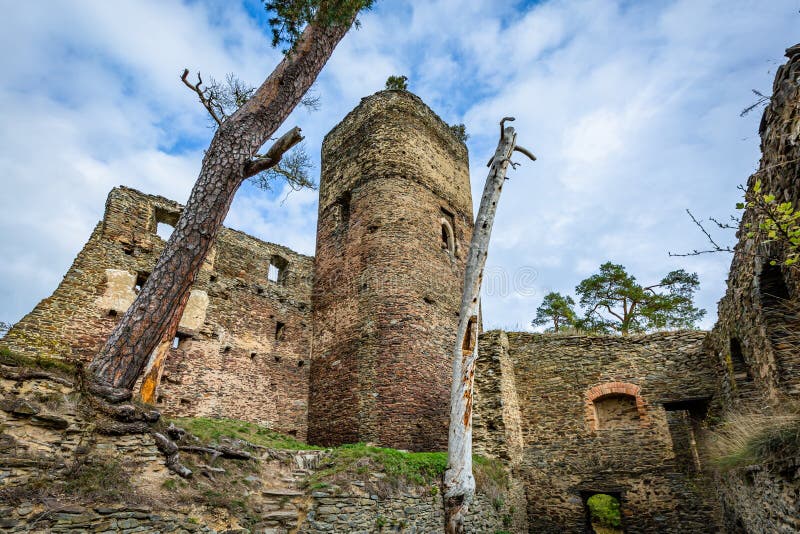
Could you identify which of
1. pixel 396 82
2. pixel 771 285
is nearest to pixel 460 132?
pixel 396 82

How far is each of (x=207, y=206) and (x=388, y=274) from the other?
5750mm

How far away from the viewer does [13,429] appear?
14.8ft

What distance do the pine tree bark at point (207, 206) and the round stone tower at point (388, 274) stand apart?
5.07 meters

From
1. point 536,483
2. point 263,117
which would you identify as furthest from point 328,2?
point 536,483

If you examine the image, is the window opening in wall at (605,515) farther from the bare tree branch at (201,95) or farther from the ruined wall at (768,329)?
the bare tree branch at (201,95)

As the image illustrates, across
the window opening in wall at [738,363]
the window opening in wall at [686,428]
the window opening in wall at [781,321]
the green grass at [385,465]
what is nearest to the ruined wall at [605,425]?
the window opening in wall at [686,428]

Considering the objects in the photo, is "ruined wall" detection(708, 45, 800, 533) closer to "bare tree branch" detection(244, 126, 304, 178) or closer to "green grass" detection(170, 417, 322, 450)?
"bare tree branch" detection(244, 126, 304, 178)

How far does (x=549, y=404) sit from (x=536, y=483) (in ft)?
5.74

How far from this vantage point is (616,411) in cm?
1073

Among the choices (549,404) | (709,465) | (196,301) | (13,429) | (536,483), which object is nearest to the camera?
(13,429)

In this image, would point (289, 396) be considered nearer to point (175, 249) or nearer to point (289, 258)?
point (289, 258)

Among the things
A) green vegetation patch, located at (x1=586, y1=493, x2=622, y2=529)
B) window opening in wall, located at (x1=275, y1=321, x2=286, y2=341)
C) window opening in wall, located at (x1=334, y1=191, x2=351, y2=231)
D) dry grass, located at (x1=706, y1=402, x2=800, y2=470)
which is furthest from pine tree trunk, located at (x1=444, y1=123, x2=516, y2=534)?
green vegetation patch, located at (x1=586, y1=493, x2=622, y2=529)

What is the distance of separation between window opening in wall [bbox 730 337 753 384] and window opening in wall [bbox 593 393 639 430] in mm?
2552

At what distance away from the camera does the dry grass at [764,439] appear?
446cm
